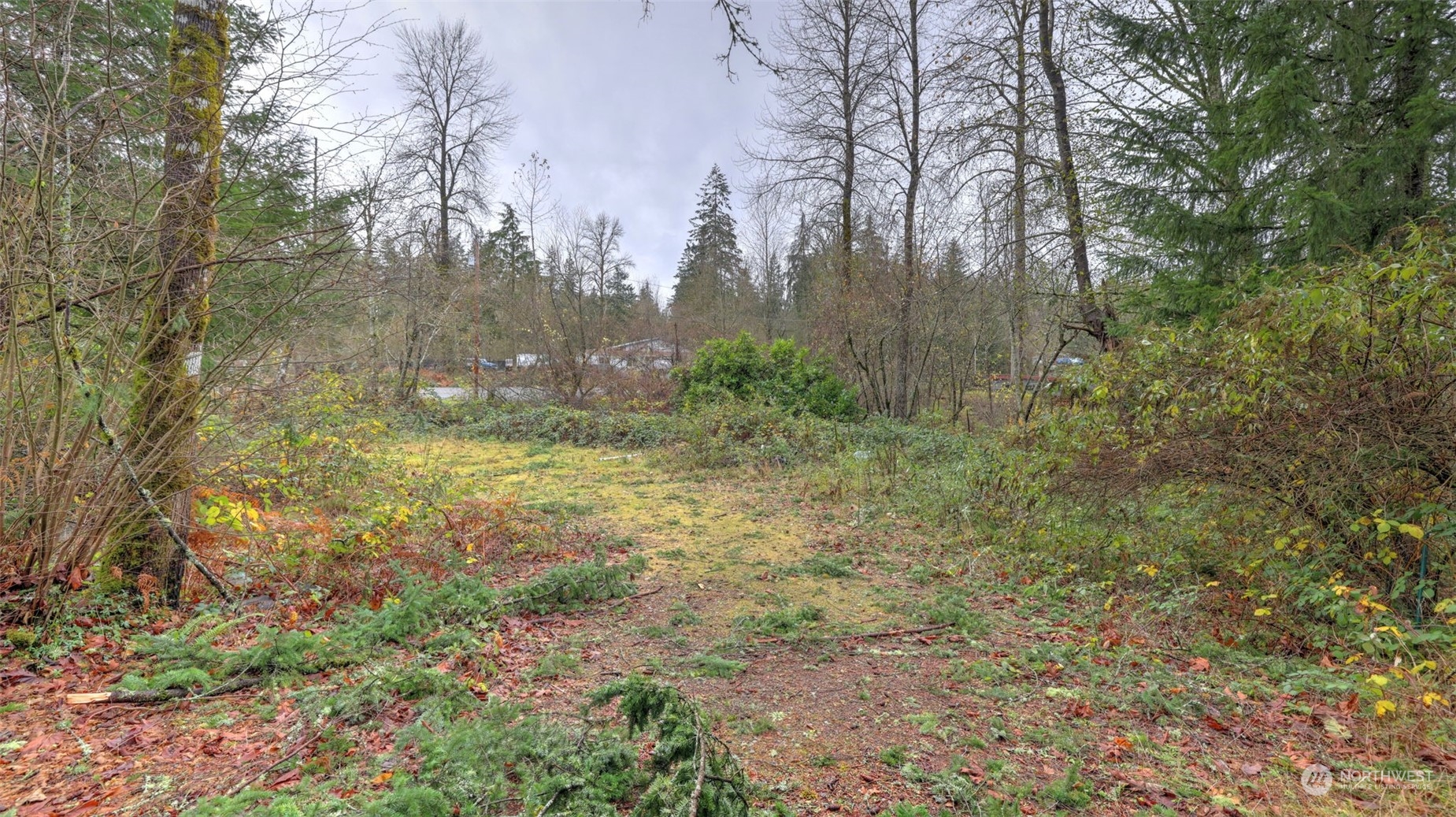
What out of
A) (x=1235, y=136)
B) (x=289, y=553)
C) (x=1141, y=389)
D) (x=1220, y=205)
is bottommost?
(x=289, y=553)

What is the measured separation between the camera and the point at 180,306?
358 cm

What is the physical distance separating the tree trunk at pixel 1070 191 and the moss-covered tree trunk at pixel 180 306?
1008cm

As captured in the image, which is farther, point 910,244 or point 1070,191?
point 910,244

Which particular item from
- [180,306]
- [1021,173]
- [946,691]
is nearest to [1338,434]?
[946,691]

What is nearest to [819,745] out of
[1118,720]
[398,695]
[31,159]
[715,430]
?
[1118,720]

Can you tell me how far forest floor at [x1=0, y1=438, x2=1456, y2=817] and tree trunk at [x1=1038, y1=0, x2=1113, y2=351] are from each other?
5726 mm

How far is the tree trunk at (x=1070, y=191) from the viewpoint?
30.8 ft

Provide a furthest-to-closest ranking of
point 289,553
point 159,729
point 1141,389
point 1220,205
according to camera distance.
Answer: point 1220,205
point 1141,389
point 289,553
point 159,729

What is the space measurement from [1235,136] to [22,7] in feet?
33.5

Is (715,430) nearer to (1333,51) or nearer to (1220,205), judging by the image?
(1220,205)

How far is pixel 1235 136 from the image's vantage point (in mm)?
6414

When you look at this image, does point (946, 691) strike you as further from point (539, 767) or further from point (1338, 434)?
point (1338, 434)

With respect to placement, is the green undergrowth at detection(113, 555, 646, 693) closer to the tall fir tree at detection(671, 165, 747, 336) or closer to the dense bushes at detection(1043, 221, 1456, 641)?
the dense bushes at detection(1043, 221, 1456, 641)

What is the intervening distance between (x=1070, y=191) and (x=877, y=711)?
947cm
